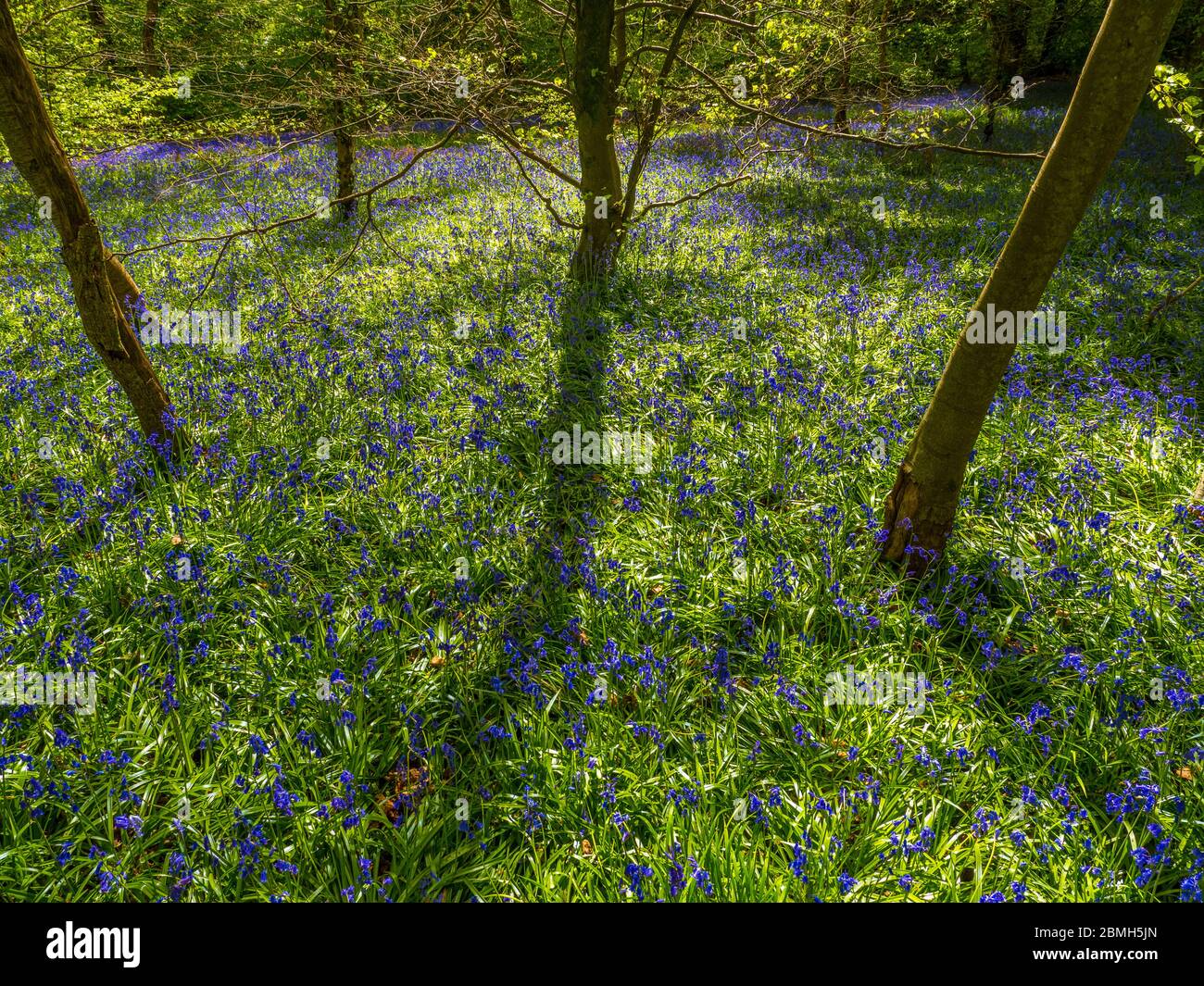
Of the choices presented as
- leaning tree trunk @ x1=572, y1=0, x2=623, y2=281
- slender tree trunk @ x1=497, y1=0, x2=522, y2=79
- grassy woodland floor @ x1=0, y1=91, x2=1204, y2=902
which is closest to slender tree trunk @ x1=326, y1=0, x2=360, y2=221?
slender tree trunk @ x1=497, y1=0, x2=522, y2=79

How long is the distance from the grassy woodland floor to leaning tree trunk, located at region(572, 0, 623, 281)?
1.34m

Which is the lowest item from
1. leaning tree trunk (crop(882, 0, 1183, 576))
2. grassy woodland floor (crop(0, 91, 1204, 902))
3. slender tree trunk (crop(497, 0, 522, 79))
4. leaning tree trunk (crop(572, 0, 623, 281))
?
grassy woodland floor (crop(0, 91, 1204, 902))

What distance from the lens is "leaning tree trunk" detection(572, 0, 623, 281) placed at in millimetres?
7277

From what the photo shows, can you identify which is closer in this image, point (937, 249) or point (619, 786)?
point (619, 786)

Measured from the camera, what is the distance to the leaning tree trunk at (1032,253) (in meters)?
2.88

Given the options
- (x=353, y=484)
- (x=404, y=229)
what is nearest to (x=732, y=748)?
(x=353, y=484)

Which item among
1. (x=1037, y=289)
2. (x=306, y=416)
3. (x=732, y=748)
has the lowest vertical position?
(x=732, y=748)

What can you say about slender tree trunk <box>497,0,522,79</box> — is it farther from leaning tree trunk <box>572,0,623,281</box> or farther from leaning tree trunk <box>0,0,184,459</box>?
leaning tree trunk <box>0,0,184,459</box>

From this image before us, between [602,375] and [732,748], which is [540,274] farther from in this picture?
[732,748]

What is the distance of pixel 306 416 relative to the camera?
5652 millimetres

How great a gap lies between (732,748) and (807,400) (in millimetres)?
3591

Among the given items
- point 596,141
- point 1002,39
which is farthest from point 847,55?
point 1002,39

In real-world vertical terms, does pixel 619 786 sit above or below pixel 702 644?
below

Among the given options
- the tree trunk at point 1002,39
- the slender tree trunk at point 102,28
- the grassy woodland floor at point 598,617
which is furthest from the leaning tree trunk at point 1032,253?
the tree trunk at point 1002,39
